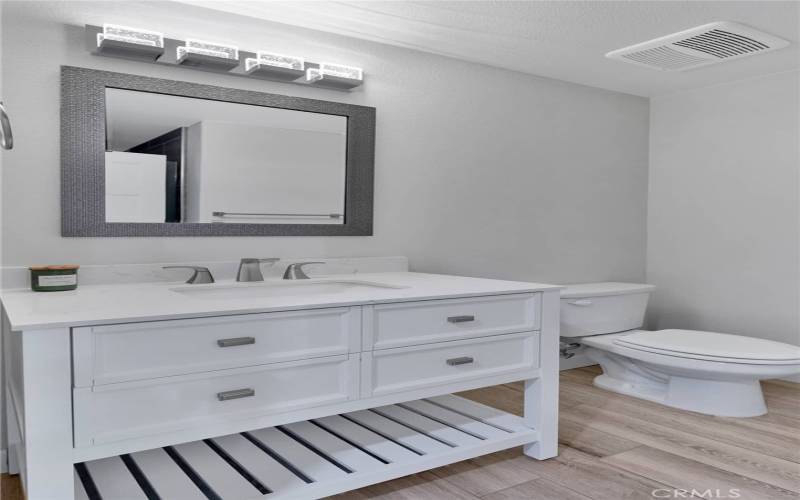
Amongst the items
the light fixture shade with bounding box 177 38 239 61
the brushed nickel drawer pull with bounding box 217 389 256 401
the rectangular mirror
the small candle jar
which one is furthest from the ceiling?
the brushed nickel drawer pull with bounding box 217 389 256 401

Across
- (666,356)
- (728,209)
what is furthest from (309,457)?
(728,209)

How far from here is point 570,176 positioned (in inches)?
145

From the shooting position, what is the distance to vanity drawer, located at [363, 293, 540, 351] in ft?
6.37

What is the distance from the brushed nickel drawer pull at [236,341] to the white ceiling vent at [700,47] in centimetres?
220

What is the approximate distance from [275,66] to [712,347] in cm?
239

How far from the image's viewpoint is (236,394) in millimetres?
1682

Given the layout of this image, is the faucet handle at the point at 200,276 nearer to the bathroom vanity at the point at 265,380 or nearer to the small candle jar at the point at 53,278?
the bathroom vanity at the point at 265,380

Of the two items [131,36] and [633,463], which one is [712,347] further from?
[131,36]

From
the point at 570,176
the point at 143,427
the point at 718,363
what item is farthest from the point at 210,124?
the point at 718,363

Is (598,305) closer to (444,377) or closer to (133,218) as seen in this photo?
(444,377)

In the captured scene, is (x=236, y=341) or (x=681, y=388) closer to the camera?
(x=236, y=341)

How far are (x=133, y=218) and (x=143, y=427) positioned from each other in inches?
38.0

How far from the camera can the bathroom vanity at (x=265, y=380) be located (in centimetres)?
148

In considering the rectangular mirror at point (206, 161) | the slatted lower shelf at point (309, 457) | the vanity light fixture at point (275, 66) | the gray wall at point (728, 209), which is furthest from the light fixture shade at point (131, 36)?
the gray wall at point (728, 209)
